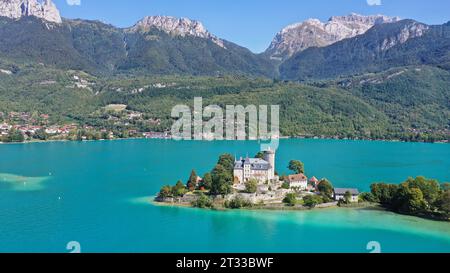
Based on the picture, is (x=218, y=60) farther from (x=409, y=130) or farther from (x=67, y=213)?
(x=67, y=213)

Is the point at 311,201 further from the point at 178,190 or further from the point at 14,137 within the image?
the point at 14,137

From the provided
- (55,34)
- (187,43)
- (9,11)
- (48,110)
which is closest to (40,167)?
(48,110)

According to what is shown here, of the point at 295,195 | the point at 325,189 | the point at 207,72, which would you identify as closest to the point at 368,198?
the point at 325,189

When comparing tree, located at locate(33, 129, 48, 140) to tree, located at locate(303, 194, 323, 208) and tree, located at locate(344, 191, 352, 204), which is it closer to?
tree, located at locate(303, 194, 323, 208)

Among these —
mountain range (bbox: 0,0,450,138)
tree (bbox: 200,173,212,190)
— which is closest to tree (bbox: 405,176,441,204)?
tree (bbox: 200,173,212,190)

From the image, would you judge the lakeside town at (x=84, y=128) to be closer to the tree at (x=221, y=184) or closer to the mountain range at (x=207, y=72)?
the mountain range at (x=207, y=72)
